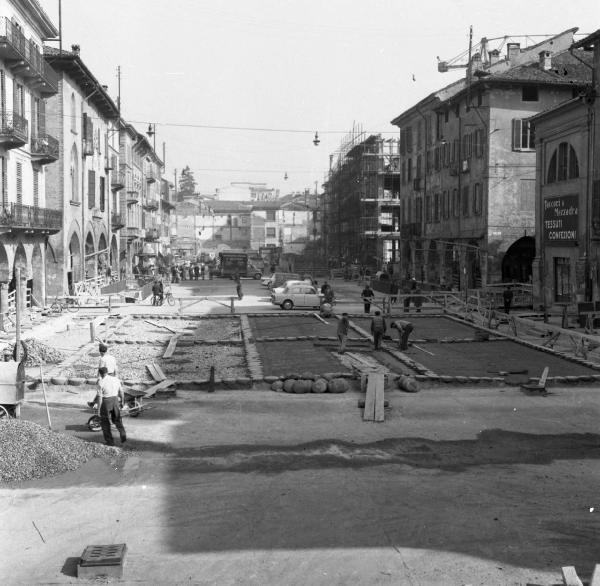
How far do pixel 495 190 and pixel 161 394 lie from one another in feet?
103

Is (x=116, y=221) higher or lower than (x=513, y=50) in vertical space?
lower

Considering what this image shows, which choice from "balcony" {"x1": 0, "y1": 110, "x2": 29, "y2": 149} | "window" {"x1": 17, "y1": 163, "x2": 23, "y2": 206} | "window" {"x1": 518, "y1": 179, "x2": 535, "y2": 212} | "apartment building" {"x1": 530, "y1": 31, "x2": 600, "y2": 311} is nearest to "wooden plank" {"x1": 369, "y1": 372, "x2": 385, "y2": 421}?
"apartment building" {"x1": 530, "y1": 31, "x2": 600, "y2": 311}

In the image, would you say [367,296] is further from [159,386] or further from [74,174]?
[159,386]

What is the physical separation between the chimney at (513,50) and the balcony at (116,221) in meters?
30.3

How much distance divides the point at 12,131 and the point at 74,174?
48.0 feet

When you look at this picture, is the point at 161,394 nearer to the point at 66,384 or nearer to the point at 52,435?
the point at 66,384

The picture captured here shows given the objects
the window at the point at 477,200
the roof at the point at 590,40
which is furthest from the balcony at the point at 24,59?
the window at the point at 477,200

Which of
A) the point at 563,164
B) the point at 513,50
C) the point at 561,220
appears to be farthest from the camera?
the point at 513,50

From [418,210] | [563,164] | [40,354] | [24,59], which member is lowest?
[40,354]

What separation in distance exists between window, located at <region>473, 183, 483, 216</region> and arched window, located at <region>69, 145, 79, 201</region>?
2333cm

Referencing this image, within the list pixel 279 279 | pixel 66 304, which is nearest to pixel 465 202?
pixel 279 279

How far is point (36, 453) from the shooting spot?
11883 millimetres

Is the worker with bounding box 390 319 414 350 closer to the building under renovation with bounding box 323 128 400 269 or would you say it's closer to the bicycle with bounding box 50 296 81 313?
the bicycle with bounding box 50 296 81 313

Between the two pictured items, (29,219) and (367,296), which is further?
(367,296)
